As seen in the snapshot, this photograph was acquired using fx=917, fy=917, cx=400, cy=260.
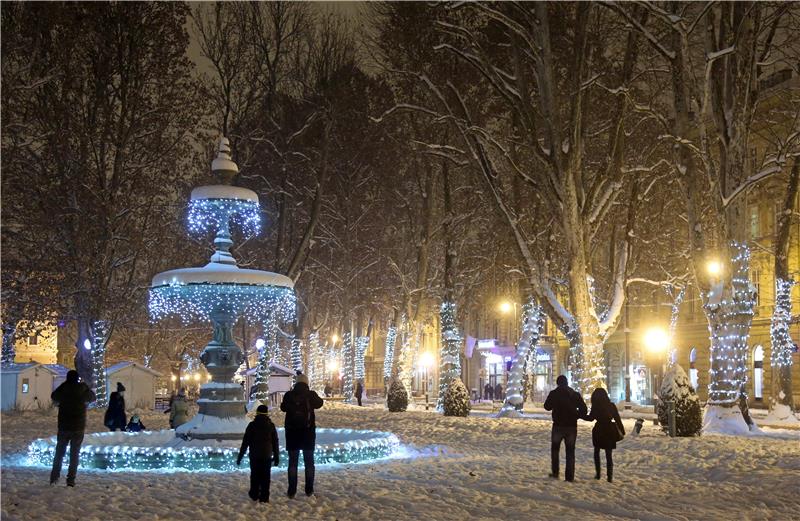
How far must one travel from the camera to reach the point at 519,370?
A: 32.3 metres

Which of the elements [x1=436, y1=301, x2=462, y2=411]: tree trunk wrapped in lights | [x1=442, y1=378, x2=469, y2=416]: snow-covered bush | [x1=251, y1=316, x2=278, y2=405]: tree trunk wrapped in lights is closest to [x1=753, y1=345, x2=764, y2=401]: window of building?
[x1=436, y1=301, x2=462, y2=411]: tree trunk wrapped in lights

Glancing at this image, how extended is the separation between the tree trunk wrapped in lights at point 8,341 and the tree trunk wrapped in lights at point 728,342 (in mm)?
24876

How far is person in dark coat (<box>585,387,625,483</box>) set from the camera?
13.8m

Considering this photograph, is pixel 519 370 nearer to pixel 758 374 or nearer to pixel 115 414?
pixel 115 414

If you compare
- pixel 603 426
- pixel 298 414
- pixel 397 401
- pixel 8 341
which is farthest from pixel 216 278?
pixel 8 341

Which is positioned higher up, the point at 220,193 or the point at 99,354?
the point at 220,193

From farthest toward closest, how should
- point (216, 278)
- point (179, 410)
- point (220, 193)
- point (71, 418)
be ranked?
point (179, 410) < point (220, 193) < point (216, 278) < point (71, 418)

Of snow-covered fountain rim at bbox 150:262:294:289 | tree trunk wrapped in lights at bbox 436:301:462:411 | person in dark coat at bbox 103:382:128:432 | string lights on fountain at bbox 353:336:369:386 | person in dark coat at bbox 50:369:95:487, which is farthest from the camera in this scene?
string lights on fountain at bbox 353:336:369:386

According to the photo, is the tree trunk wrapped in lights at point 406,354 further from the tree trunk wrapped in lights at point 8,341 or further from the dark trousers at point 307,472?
the dark trousers at point 307,472

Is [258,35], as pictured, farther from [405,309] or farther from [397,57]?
[405,309]

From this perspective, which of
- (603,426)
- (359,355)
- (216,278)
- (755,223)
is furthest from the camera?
(359,355)

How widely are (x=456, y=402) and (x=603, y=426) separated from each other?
16.1 m

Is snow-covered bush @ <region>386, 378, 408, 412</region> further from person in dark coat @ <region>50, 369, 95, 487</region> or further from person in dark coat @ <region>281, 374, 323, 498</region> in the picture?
person in dark coat @ <region>281, 374, 323, 498</region>

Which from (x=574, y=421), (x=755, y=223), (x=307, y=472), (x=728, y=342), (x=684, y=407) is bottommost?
(x=307, y=472)
